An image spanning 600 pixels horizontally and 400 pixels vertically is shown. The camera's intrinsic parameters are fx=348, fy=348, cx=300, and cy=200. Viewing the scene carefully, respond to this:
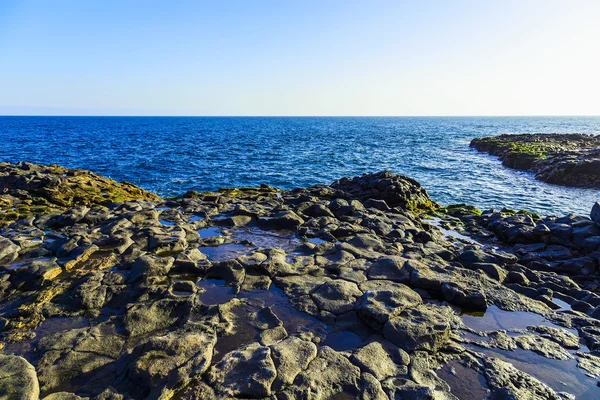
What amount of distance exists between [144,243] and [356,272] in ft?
23.0

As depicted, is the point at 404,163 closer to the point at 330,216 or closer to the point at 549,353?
the point at 330,216

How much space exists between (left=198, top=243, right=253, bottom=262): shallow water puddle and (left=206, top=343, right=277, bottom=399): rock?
16.3 ft

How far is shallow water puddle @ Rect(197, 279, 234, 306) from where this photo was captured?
8286 mm

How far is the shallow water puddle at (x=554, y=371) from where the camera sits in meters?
5.91

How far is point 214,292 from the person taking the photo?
871cm

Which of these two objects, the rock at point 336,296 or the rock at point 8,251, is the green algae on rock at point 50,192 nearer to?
the rock at point 8,251

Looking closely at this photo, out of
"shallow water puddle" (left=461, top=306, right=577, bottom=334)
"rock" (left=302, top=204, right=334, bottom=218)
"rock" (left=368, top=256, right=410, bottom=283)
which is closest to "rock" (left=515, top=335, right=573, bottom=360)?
"shallow water puddle" (left=461, top=306, right=577, bottom=334)

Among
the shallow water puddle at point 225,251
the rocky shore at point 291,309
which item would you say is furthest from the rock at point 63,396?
the shallow water puddle at point 225,251

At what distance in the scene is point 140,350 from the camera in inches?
231

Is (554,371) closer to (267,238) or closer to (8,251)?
(267,238)

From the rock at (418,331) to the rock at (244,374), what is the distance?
2515 mm

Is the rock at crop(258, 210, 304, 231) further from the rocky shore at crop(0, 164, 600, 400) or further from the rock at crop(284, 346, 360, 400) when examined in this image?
the rock at crop(284, 346, 360, 400)

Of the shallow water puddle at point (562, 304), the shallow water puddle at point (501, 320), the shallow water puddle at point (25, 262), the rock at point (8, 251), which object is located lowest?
the shallow water puddle at point (562, 304)

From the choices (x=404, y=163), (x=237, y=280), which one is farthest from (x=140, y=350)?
(x=404, y=163)
